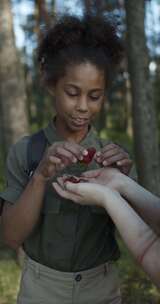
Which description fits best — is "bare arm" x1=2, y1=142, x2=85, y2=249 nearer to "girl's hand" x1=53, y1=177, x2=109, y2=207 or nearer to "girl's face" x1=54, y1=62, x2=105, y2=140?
"girl's hand" x1=53, y1=177, x2=109, y2=207

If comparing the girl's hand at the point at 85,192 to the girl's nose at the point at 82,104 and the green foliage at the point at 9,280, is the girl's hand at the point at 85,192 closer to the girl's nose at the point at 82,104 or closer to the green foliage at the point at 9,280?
the girl's nose at the point at 82,104

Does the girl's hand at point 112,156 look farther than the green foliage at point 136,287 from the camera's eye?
No

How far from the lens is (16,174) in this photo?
6.63 ft

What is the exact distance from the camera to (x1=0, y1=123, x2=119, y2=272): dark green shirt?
1967 millimetres

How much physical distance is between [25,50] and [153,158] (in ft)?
86.4

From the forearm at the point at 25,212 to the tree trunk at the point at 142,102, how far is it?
2608 millimetres

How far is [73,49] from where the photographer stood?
1.97 meters

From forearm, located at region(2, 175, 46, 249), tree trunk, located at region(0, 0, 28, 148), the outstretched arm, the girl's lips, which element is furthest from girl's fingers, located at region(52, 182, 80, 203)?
tree trunk, located at region(0, 0, 28, 148)

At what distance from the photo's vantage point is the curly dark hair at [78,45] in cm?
197

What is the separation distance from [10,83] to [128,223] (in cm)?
346

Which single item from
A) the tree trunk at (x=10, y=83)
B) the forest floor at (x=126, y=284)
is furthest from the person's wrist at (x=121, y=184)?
the tree trunk at (x=10, y=83)

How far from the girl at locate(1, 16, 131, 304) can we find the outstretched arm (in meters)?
0.20

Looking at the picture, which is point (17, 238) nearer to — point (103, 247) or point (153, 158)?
point (103, 247)

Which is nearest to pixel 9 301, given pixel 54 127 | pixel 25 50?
pixel 54 127
